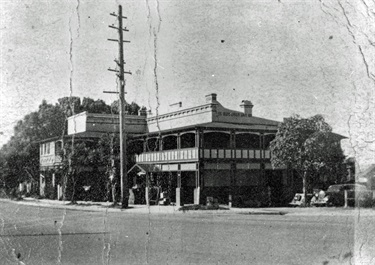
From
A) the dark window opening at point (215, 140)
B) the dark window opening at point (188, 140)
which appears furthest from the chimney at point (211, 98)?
the dark window opening at point (215, 140)

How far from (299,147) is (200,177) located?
23.8 ft

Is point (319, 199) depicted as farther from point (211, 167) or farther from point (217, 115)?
point (217, 115)

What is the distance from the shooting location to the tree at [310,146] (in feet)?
73.1

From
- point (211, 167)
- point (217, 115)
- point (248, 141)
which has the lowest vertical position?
point (211, 167)

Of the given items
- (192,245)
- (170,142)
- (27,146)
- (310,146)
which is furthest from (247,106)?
(192,245)

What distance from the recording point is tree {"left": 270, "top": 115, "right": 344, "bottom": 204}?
2228 cm

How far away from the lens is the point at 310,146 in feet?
73.5

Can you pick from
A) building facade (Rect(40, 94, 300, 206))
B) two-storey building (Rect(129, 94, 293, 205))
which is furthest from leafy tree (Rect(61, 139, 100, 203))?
two-storey building (Rect(129, 94, 293, 205))

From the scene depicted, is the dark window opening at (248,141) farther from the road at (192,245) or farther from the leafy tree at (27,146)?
the leafy tree at (27,146)

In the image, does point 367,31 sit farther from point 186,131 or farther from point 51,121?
point 51,121

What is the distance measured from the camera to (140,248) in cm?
998

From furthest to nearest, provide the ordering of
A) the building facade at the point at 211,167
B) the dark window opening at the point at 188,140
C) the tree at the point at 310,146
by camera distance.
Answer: the dark window opening at the point at 188,140
the building facade at the point at 211,167
the tree at the point at 310,146

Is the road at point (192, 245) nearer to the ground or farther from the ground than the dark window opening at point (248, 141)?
nearer to the ground

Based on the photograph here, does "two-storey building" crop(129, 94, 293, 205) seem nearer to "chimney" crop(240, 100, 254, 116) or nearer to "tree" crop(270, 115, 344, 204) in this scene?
"chimney" crop(240, 100, 254, 116)
